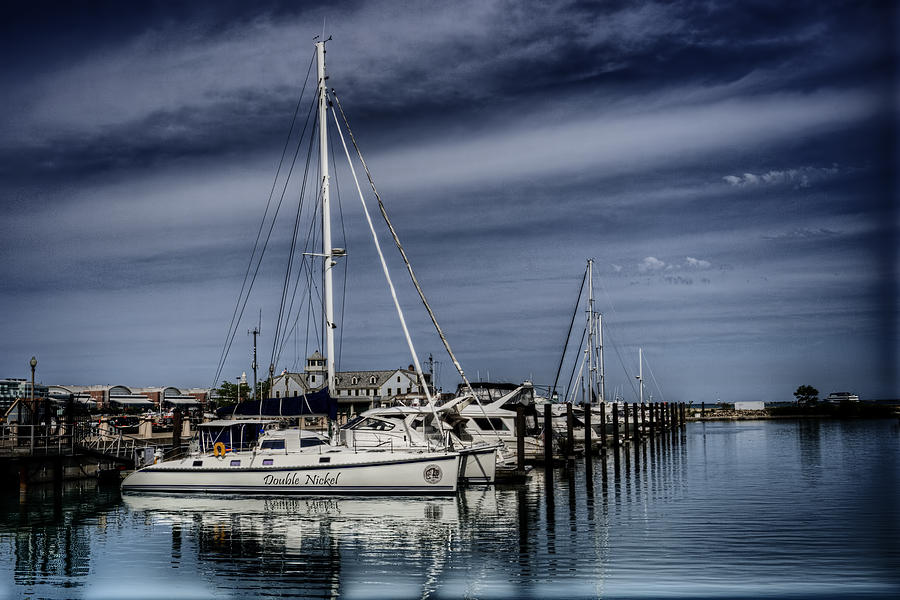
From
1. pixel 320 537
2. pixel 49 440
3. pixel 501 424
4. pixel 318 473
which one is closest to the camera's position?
pixel 320 537

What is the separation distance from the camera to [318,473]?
1144 inches

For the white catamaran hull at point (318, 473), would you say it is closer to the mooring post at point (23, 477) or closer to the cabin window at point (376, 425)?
the cabin window at point (376, 425)

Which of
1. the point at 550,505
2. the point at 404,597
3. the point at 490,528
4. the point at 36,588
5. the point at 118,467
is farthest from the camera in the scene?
the point at 118,467

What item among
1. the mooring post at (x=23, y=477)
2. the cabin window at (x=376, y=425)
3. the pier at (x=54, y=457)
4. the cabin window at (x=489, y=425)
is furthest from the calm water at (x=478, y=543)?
the cabin window at (x=489, y=425)

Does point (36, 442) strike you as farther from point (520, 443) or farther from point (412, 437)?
point (520, 443)

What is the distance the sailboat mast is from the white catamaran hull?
3.17 meters

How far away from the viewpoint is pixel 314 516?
2559cm

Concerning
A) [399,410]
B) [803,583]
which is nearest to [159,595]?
[803,583]

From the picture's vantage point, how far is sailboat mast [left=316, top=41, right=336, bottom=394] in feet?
104

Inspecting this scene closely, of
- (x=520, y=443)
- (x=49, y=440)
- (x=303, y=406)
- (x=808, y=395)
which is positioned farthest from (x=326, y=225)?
(x=808, y=395)

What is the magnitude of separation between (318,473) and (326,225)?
33.2 ft

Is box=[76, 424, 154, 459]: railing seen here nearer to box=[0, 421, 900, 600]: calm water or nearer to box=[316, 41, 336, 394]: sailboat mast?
box=[0, 421, 900, 600]: calm water

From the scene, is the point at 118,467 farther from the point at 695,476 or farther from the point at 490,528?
the point at 695,476

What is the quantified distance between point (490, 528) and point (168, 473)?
14411mm
